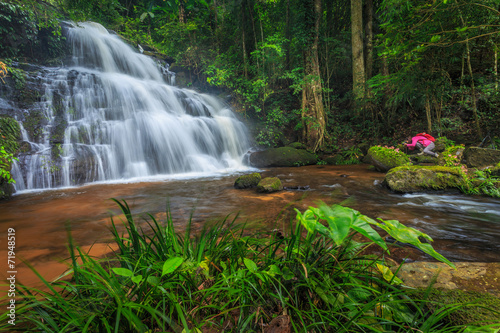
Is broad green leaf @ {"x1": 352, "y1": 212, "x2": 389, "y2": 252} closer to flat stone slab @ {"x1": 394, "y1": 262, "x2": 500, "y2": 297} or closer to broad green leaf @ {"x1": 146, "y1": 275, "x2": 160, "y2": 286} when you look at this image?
flat stone slab @ {"x1": 394, "y1": 262, "x2": 500, "y2": 297}

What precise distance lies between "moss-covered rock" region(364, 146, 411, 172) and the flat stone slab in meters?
6.29

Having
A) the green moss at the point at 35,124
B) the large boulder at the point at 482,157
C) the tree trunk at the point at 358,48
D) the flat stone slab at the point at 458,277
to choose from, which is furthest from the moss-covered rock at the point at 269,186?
the tree trunk at the point at 358,48

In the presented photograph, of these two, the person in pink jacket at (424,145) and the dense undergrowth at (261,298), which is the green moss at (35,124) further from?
the person in pink jacket at (424,145)

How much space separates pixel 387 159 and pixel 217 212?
6288mm

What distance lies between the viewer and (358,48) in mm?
10617

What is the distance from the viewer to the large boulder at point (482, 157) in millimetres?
5219

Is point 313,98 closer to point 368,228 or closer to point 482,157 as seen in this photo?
point 482,157

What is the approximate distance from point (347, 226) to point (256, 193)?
4079mm

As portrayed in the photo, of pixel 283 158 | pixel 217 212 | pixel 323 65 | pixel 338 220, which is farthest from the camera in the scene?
pixel 323 65

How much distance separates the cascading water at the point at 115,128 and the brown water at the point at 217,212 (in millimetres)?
1515

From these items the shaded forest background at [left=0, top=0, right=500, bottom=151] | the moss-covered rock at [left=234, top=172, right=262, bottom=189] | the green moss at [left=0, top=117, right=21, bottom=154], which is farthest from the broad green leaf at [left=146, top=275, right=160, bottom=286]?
the green moss at [left=0, top=117, right=21, bottom=154]

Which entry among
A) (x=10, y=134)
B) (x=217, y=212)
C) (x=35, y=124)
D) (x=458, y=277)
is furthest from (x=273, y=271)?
(x=35, y=124)

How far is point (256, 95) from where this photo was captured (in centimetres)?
1201

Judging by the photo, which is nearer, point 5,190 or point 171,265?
point 171,265
